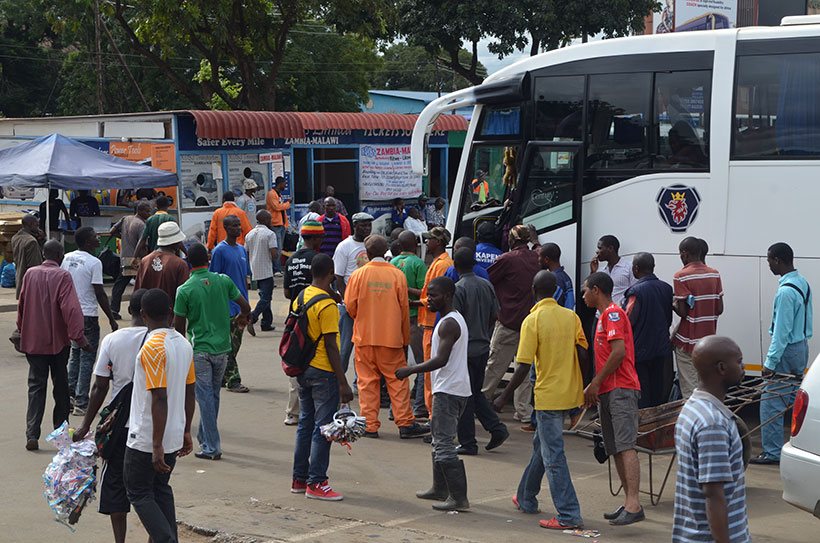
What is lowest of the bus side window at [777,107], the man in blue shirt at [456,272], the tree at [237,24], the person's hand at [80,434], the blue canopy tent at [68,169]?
the person's hand at [80,434]

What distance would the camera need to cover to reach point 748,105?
9.91 metres

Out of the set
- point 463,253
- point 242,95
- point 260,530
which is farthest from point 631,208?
point 242,95

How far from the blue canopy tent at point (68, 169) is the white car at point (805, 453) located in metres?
14.0

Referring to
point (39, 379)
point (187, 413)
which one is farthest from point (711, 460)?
point (39, 379)

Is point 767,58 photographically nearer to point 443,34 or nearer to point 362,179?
point 362,179

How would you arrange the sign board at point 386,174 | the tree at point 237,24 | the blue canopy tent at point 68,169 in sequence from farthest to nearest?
the tree at point 237,24 < the sign board at point 386,174 < the blue canopy tent at point 68,169

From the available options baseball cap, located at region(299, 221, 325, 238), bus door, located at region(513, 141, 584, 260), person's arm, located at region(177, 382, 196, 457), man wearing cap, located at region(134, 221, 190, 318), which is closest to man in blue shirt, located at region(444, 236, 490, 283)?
bus door, located at region(513, 141, 584, 260)

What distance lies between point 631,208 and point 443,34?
2464 centimetres

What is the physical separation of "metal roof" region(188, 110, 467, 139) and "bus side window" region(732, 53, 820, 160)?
13053 millimetres

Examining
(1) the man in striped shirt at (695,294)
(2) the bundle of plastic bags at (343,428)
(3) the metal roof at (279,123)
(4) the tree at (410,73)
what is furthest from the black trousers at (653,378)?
(4) the tree at (410,73)

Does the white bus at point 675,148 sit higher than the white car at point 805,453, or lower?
higher

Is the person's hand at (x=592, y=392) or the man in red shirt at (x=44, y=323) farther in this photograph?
the man in red shirt at (x=44, y=323)

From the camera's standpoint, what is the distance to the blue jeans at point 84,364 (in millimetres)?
10461

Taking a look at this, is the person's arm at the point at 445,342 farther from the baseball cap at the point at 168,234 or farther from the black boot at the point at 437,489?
the baseball cap at the point at 168,234
